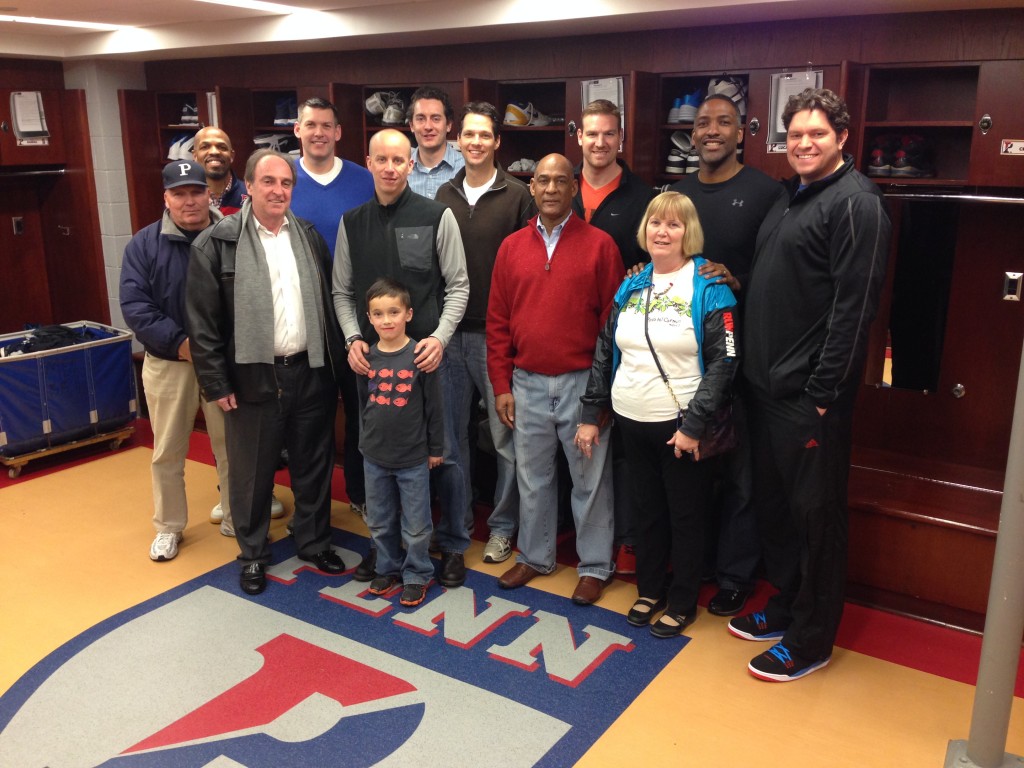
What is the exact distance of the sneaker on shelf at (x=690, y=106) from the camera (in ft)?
14.8

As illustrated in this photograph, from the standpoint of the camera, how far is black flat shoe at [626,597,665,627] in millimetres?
3334

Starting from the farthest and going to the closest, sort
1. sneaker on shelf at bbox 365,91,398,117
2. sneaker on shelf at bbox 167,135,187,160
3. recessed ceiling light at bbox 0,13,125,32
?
sneaker on shelf at bbox 167,135,187,160, sneaker on shelf at bbox 365,91,398,117, recessed ceiling light at bbox 0,13,125,32

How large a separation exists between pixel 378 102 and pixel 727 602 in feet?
11.9

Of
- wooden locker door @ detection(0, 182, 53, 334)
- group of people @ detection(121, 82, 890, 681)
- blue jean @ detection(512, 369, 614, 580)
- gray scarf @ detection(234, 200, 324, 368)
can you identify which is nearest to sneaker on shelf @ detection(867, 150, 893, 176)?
group of people @ detection(121, 82, 890, 681)

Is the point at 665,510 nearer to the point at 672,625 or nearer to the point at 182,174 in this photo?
the point at 672,625

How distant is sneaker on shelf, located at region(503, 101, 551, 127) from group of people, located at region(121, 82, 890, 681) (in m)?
1.11

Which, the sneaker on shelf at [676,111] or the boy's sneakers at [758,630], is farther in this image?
the sneaker on shelf at [676,111]

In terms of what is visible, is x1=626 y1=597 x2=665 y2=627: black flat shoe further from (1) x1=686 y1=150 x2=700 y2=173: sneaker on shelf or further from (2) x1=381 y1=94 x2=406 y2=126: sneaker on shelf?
(2) x1=381 y1=94 x2=406 y2=126: sneaker on shelf

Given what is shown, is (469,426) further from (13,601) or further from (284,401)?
(13,601)

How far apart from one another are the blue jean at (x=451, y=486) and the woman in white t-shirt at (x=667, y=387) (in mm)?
599

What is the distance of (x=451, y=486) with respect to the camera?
12.1ft

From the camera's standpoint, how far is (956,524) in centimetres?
332

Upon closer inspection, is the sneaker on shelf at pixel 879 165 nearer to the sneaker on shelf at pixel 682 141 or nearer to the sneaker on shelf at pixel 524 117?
the sneaker on shelf at pixel 682 141

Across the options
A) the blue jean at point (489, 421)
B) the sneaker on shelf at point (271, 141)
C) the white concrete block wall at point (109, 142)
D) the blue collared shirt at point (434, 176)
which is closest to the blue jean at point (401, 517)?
the blue jean at point (489, 421)
